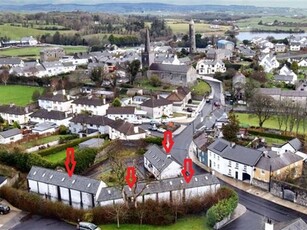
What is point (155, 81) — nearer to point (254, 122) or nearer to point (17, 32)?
point (254, 122)

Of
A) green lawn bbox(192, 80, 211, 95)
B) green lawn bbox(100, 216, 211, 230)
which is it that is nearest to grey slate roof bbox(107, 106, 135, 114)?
green lawn bbox(192, 80, 211, 95)

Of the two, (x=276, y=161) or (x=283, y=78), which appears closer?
(x=276, y=161)

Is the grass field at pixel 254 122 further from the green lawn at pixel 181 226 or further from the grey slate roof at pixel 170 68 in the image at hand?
the green lawn at pixel 181 226

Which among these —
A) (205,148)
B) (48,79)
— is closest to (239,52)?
(48,79)

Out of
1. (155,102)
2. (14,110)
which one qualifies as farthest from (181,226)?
(14,110)

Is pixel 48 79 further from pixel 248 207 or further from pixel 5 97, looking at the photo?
pixel 248 207
